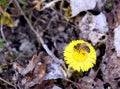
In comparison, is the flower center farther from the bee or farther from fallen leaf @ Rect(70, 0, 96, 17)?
fallen leaf @ Rect(70, 0, 96, 17)

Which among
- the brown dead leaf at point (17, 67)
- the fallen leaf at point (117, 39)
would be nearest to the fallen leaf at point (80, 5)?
the fallen leaf at point (117, 39)

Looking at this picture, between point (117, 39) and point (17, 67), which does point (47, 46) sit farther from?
point (117, 39)

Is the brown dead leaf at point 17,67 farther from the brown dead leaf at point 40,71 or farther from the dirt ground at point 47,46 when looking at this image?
the brown dead leaf at point 40,71

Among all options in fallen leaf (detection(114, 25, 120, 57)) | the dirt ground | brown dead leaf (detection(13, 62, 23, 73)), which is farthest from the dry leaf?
fallen leaf (detection(114, 25, 120, 57))

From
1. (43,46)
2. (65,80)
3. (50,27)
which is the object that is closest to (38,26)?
(50,27)

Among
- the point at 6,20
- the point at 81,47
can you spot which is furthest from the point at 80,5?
the point at 6,20

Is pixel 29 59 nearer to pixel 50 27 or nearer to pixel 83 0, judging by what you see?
pixel 50 27
